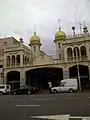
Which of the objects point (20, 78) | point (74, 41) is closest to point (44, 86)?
point (20, 78)

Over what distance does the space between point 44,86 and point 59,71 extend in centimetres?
524

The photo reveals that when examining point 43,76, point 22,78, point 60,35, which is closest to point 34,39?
point 60,35

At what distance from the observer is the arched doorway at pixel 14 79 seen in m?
45.3

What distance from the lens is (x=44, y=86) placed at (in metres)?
47.5

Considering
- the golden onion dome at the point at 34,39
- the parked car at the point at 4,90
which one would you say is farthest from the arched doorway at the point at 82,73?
the golden onion dome at the point at 34,39

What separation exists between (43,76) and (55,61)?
7.93 m

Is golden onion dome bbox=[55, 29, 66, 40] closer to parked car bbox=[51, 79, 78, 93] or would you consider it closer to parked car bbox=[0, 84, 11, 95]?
parked car bbox=[51, 79, 78, 93]

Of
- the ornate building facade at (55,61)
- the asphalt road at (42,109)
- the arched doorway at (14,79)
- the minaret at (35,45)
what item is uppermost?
the minaret at (35,45)

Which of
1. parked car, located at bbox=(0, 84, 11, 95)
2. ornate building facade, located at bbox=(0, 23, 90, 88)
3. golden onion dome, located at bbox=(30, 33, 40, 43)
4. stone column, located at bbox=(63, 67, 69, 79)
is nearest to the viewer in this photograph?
parked car, located at bbox=(0, 84, 11, 95)

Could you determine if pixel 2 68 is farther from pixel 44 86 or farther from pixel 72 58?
pixel 72 58

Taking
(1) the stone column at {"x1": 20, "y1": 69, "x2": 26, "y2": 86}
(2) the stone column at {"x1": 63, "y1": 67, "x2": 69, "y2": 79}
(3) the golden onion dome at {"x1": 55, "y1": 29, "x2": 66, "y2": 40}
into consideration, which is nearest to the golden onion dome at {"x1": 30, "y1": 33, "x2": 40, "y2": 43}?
(3) the golden onion dome at {"x1": 55, "y1": 29, "x2": 66, "y2": 40}

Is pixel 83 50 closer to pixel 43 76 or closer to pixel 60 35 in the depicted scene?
pixel 60 35

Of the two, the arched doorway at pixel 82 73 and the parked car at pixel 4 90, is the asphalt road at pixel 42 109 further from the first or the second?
the arched doorway at pixel 82 73

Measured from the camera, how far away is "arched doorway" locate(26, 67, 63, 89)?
45.4 meters
